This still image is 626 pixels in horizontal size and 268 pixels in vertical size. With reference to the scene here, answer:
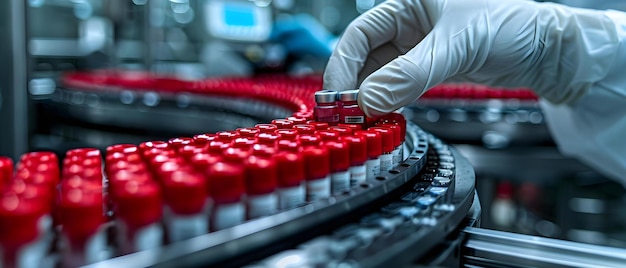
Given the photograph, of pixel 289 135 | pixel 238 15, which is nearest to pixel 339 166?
pixel 289 135

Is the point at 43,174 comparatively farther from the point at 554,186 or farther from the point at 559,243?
the point at 554,186

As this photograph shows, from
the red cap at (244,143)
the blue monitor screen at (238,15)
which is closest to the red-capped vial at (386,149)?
the red cap at (244,143)

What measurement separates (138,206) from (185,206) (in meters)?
0.05

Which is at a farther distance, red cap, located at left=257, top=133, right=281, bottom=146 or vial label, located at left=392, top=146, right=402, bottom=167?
vial label, located at left=392, top=146, right=402, bottom=167

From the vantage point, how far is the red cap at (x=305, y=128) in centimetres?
84

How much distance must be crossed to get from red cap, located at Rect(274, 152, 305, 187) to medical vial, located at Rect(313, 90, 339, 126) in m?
0.39

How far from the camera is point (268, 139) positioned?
0.75 meters

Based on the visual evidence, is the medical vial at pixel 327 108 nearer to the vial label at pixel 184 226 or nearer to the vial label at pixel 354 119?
the vial label at pixel 354 119

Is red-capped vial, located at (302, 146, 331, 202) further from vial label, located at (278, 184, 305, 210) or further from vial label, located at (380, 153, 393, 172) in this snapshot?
vial label, located at (380, 153, 393, 172)

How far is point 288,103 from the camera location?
5.39ft

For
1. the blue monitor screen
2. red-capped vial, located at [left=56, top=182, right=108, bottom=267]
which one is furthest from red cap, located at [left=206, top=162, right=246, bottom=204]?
the blue monitor screen

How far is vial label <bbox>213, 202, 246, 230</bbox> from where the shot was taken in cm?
54

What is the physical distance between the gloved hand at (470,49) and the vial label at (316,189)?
0.34 meters

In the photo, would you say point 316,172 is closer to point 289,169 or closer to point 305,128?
point 289,169
